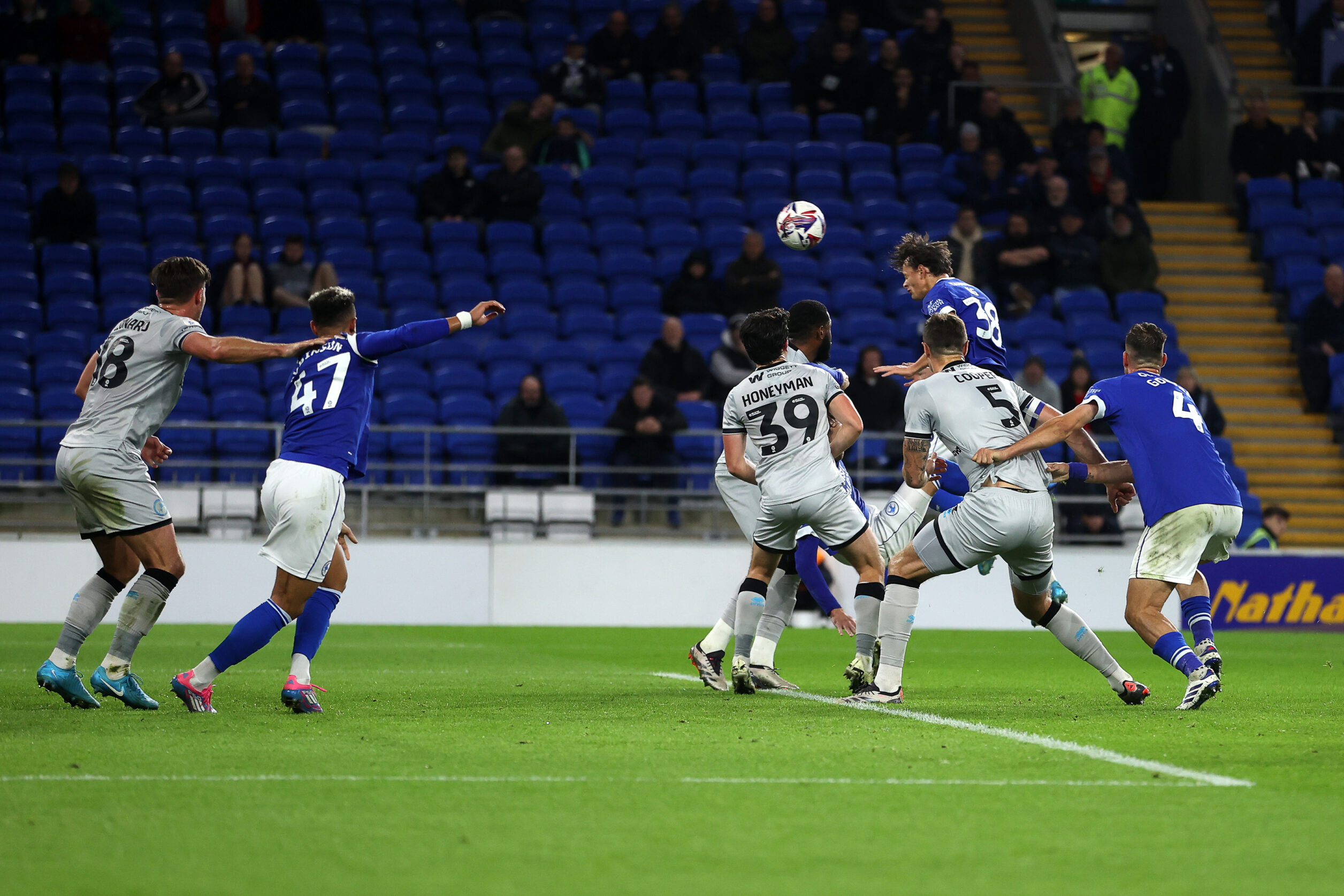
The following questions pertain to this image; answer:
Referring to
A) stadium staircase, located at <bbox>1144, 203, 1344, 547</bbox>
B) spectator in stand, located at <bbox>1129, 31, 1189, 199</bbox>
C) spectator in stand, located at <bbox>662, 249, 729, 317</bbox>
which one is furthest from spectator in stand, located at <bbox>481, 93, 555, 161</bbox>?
spectator in stand, located at <bbox>1129, 31, 1189, 199</bbox>

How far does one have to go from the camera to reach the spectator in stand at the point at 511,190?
60.1 feet

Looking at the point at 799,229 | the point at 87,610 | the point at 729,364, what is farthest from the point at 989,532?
the point at 729,364

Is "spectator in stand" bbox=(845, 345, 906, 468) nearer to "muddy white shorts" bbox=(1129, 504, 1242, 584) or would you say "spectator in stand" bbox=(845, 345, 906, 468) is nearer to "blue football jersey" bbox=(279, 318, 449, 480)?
"muddy white shorts" bbox=(1129, 504, 1242, 584)

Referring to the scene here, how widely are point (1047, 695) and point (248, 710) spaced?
407 cm

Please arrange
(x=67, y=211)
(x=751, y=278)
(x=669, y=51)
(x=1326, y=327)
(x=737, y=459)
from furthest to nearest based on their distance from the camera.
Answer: (x=669, y=51), (x=1326, y=327), (x=751, y=278), (x=67, y=211), (x=737, y=459)

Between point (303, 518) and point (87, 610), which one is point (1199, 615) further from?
point (87, 610)

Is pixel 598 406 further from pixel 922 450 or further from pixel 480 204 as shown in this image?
pixel 922 450

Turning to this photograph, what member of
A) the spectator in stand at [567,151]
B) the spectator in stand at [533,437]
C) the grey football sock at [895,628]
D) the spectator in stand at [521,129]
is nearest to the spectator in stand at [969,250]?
the spectator in stand at [567,151]

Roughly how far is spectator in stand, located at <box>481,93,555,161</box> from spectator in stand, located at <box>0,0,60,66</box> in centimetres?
564

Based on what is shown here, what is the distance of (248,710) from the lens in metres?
7.03

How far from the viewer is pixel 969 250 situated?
60.4ft

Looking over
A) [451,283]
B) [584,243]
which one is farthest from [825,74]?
[451,283]

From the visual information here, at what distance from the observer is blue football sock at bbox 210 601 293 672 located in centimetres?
670

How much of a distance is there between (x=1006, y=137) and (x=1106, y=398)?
13.7 m
